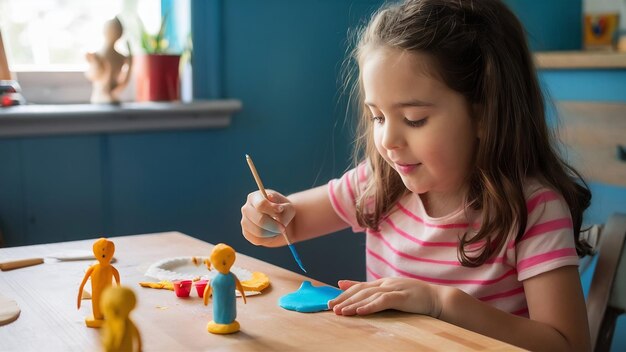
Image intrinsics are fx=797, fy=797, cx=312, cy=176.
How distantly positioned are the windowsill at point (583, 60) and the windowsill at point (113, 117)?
2.74 ft

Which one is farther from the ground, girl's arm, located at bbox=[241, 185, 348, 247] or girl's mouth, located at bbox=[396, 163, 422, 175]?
girl's mouth, located at bbox=[396, 163, 422, 175]

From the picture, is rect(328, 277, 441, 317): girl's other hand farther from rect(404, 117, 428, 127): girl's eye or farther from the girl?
rect(404, 117, 428, 127): girl's eye

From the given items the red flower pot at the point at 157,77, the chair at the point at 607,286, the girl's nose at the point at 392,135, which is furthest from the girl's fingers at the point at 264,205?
the red flower pot at the point at 157,77

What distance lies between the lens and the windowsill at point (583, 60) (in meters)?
2.01

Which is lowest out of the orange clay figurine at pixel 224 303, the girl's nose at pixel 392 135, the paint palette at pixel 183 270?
the paint palette at pixel 183 270

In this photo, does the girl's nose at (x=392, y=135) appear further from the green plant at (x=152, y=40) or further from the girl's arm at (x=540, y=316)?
the green plant at (x=152, y=40)

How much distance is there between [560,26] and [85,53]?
1.43 m

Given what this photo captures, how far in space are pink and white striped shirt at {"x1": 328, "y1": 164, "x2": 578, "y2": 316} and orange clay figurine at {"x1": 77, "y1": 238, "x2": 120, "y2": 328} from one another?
22.1 inches

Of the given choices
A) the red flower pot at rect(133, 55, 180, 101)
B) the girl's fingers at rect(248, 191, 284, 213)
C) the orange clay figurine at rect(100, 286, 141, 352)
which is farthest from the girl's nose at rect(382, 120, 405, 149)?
the red flower pot at rect(133, 55, 180, 101)

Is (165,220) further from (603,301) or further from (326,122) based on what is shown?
(603,301)

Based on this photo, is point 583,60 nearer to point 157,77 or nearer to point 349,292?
point 157,77

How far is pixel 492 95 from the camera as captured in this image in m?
1.18

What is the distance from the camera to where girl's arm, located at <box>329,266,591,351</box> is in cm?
95

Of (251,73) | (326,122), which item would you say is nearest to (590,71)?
(326,122)
